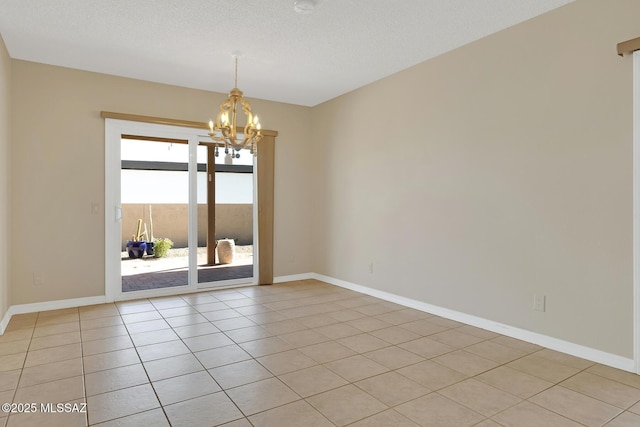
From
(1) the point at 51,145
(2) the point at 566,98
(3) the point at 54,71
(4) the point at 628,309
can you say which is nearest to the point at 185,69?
(3) the point at 54,71

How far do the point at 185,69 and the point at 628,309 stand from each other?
470 centimetres

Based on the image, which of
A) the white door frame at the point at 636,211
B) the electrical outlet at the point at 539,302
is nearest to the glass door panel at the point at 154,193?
Result: the electrical outlet at the point at 539,302

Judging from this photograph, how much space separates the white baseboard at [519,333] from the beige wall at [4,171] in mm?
3891

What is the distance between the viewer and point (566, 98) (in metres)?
2.99

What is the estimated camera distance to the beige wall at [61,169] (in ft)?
13.3

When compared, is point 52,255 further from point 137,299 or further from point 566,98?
point 566,98

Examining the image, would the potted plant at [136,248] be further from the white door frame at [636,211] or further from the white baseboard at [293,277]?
the white door frame at [636,211]

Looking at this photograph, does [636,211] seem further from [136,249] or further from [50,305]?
[136,249]

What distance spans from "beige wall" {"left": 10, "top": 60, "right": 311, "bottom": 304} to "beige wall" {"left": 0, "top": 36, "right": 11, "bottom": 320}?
0.53ft

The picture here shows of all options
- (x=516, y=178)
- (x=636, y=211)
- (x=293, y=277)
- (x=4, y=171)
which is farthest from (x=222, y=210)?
(x=636, y=211)

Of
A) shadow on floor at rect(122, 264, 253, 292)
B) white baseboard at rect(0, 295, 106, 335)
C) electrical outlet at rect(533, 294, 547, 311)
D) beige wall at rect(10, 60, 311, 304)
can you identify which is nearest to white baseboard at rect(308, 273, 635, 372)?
electrical outlet at rect(533, 294, 547, 311)

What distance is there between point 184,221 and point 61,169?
123 inches

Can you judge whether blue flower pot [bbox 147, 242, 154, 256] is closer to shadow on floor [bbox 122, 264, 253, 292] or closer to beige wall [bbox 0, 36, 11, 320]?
shadow on floor [bbox 122, 264, 253, 292]

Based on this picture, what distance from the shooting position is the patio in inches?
211
